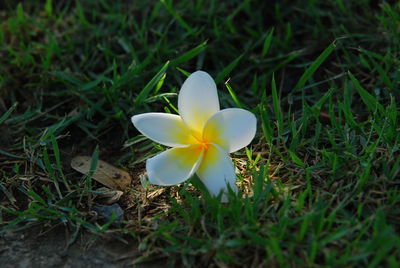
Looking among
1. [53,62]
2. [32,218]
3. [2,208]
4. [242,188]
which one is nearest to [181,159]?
[242,188]

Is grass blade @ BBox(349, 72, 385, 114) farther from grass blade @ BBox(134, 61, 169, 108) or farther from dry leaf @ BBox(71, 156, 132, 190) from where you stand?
dry leaf @ BBox(71, 156, 132, 190)

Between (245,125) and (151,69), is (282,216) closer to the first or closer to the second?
(245,125)

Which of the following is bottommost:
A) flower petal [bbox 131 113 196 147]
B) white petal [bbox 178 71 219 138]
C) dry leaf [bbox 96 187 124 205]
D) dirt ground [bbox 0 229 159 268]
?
dirt ground [bbox 0 229 159 268]

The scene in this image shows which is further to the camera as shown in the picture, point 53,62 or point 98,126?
point 53,62

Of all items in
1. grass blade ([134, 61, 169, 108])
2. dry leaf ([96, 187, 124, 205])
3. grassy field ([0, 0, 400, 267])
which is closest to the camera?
grassy field ([0, 0, 400, 267])

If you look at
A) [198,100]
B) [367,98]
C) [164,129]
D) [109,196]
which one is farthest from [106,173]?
[367,98]

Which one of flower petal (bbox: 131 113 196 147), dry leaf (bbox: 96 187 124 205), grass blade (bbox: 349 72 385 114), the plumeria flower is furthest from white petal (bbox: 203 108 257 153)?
grass blade (bbox: 349 72 385 114)

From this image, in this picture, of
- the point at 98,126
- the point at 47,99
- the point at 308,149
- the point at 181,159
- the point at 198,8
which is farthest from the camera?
the point at 198,8
